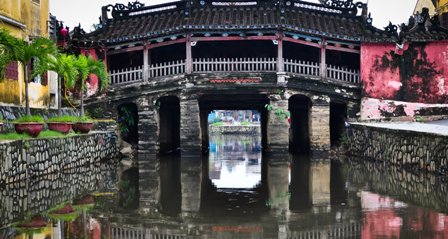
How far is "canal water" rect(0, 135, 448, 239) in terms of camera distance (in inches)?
403

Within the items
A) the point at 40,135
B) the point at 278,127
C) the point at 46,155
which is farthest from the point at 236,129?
the point at 46,155

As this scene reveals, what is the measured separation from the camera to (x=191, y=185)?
17.1 meters

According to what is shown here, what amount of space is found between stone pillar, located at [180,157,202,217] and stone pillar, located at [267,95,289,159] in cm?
348

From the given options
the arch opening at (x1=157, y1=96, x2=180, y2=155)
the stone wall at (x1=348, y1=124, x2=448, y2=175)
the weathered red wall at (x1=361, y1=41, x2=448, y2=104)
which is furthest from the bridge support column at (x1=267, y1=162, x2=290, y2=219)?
the arch opening at (x1=157, y1=96, x2=180, y2=155)

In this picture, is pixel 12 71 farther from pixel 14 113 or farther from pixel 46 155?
pixel 46 155

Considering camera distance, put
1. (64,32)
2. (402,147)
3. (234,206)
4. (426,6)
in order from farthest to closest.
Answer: (426,6) < (64,32) < (402,147) < (234,206)

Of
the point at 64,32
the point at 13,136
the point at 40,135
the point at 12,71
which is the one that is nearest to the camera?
the point at 13,136

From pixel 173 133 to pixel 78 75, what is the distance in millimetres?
10310

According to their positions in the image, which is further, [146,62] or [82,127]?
[146,62]

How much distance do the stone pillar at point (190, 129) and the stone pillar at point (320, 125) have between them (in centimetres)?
503

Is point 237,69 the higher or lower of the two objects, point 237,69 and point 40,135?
the higher

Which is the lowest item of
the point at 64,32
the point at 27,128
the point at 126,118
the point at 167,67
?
the point at 27,128

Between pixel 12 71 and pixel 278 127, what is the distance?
11.2 meters

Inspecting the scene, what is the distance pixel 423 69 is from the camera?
97.0ft
